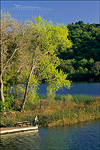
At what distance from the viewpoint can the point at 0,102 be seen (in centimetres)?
3259

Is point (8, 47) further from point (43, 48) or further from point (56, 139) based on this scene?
point (56, 139)

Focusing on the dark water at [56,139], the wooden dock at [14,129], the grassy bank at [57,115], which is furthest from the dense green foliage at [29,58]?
the dark water at [56,139]

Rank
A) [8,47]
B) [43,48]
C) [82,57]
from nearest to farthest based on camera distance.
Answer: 1. [8,47]
2. [43,48]
3. [82,57]

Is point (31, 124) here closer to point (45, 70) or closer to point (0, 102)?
point (0, 102)

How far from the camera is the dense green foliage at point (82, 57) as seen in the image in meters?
102

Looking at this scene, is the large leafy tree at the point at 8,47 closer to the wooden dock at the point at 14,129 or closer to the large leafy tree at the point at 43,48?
the large leafy tree at the point at 43,48

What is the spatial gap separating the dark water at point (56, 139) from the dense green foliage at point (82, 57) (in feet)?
235

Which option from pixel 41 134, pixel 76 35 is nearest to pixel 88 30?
pixel 76 35

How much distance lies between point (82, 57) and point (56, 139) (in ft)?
280

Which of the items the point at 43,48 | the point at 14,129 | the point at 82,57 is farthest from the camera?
the point at 82,57

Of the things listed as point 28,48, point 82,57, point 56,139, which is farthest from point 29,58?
point 82,57

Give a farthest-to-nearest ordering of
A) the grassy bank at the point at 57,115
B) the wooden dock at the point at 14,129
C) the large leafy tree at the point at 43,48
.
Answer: the large leafy tree at the point at 43,48, the grassy bank at the point at 57,115, the wooden dock at the point at 14,129

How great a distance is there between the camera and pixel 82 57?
106500 mm

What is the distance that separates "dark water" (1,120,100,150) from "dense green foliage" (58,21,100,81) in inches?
2817
